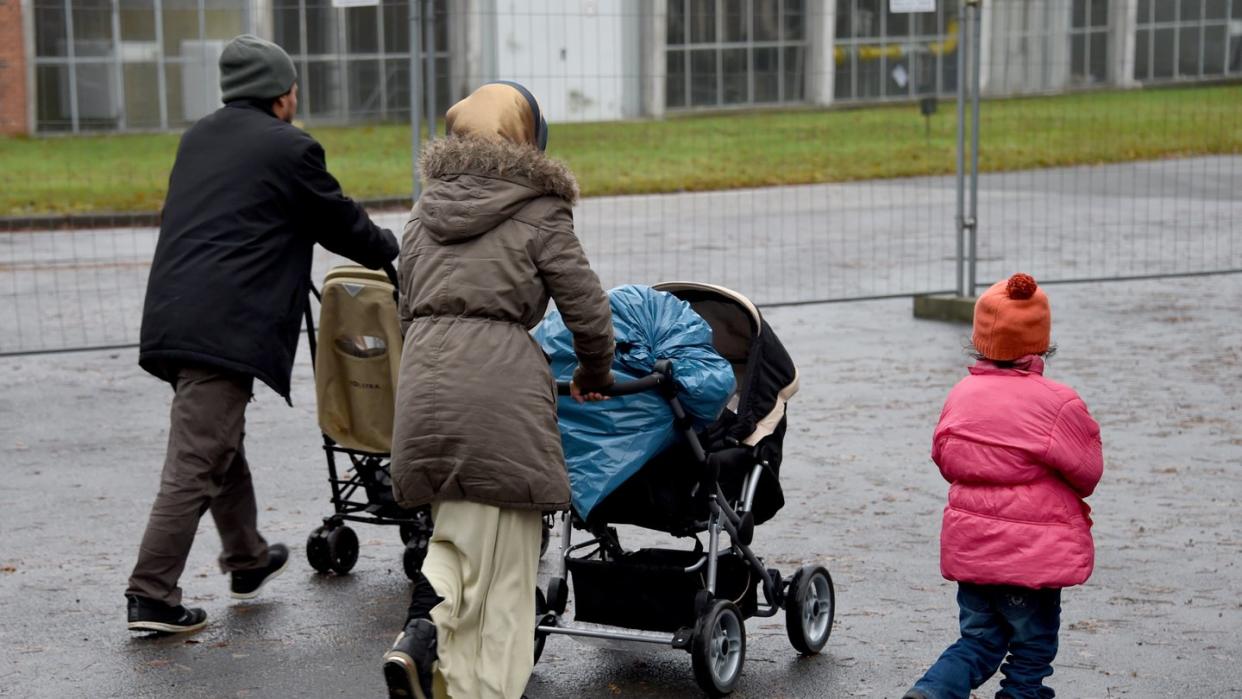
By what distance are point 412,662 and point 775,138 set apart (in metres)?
12.7

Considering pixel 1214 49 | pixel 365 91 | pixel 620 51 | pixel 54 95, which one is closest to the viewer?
pixel 620 51

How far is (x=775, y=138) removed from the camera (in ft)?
54.6

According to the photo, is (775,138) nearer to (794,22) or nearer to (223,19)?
(794,22)

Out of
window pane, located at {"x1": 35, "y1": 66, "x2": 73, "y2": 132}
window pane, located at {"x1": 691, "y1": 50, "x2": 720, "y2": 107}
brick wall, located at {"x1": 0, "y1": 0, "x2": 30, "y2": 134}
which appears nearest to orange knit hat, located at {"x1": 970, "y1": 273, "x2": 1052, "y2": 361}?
window pane, located at {"x1": 691, "y1": 50, "x2": 720, "y2": 107}

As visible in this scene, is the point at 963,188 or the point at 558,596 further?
the point at 963,188

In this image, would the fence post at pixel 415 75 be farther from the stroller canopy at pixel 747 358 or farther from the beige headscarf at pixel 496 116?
the beige headscarf at pixel 496 116

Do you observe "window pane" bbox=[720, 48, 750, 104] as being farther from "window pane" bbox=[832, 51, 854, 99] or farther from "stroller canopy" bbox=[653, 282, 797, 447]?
"stroller canopy" bbox=[653, 282, 797, 447]

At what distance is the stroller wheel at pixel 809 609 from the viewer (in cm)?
533

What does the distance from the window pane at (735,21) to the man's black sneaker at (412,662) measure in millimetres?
9840

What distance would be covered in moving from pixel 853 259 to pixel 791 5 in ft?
9.76

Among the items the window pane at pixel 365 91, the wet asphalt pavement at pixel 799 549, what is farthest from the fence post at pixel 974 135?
the window pane at pixel 365 91

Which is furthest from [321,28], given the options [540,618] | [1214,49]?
[540,618]

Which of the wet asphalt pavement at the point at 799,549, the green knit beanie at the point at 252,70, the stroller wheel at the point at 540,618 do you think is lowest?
the wet asphalt pavement at the point at 799,549

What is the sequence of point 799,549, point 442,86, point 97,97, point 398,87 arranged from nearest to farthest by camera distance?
1. point 799,549
2. point 398,87
3. point 442,86
4. point 97,97
